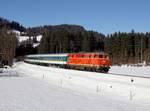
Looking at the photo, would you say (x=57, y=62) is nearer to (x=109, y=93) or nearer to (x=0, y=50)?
(x=0, y=50)

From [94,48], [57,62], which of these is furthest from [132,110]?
[94,48]

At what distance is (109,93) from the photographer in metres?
25.6

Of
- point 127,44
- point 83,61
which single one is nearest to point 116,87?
point 83,61

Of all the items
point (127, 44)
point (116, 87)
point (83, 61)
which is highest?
point (127, 44)

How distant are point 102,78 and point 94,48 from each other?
131101 millimetres

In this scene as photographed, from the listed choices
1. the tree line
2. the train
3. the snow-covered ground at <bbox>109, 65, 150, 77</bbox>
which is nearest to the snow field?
the snow-covered ground at <bbox>109, 65, 150, 77</bbox>

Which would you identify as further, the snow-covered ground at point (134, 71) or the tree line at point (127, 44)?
the tree line at point (127, 44)

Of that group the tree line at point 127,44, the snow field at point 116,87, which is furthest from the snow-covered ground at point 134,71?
the tree line at point 127,44

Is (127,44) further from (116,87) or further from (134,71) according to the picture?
(116,87)

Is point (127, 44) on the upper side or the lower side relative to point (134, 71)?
upper

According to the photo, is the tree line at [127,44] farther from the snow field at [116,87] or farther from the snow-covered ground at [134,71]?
the snow field at [116,87]

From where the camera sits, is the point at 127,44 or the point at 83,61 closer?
the point at 83,61

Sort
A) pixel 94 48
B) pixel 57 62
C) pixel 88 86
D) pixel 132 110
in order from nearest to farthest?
1. pixel 132 110
2. pixel 88 86
3. pixel 57 62
4. pixel 94 48

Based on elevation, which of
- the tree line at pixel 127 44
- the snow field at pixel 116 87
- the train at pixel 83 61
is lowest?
the snow field at pixel 116 87
